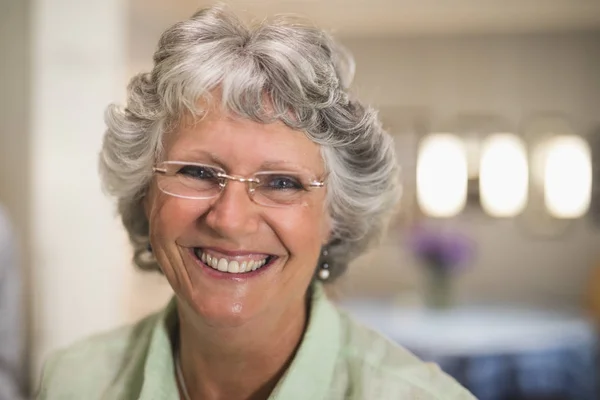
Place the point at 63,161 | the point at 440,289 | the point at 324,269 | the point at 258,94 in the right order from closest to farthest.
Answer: the point at 258,94, the point at 324,269, the point at 63,161, the point at 440,289

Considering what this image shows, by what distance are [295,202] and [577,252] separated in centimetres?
471

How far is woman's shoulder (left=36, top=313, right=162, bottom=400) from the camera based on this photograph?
3.30 ft

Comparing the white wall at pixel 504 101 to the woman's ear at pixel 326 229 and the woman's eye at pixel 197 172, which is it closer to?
the woman's ear at pixel 326 229

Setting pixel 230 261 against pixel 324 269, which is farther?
pixel 324 269

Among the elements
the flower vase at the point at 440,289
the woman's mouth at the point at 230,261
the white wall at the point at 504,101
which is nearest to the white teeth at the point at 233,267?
the woman's mouth at the point at 230,261

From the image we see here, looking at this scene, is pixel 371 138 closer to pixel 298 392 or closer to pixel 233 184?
pixel 233 184

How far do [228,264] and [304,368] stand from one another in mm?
195

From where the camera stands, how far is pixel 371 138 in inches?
34.9

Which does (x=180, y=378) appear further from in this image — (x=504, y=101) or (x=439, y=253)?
(x=504, y=101)

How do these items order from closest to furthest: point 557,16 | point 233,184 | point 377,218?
1. point 233,184
2. point 377,218
3. point 557,16

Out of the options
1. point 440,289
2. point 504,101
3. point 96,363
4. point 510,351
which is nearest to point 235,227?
point 96,363

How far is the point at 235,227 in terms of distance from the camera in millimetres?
805

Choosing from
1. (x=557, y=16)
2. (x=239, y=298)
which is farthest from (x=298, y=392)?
(x=557, y=16)

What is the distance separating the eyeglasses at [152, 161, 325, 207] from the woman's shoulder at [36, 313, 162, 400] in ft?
0.95
